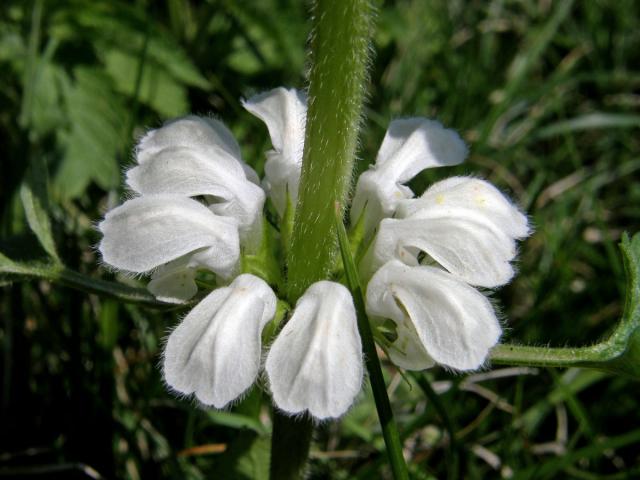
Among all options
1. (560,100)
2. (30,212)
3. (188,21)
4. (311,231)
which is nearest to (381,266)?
(311,231)

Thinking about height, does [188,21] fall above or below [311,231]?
below

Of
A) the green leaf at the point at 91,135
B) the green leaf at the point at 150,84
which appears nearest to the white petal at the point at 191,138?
the green leaf at the point at 91,135

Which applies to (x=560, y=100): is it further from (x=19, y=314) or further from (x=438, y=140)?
(x=19, y=314)

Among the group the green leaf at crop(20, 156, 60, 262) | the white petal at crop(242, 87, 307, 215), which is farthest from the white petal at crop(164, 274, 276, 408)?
the green leaf at crop(20, 156, 60, 262)

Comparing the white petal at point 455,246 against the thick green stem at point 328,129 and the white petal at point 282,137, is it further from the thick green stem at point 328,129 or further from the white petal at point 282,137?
the white petal at point 282,137

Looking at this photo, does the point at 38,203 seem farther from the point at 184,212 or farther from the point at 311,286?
the point at 311,286

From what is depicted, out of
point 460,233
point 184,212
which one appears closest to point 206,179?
point 184,212
